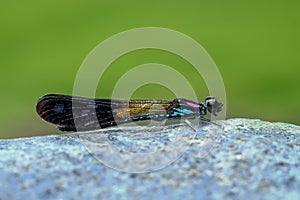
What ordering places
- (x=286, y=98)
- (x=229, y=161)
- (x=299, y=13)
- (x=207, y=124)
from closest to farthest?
(x=229, y=161) < (x=207, y=124) < (x=286, y=98) < (x=299, y=13)

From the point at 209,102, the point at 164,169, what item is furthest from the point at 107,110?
the point at 164,169

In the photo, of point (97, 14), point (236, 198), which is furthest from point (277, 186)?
point (97, 14)

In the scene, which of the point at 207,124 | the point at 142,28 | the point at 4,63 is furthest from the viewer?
the point at 142,28

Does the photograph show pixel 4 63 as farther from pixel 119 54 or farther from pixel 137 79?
pixel 137 79

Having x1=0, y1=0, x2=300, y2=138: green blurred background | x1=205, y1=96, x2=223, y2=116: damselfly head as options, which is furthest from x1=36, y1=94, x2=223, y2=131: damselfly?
x1=0, y1=0, x2=300, y2=138: green blurred background

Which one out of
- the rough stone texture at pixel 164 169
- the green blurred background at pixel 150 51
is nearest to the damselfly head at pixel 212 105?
the rough stone texture at pixel 164 169

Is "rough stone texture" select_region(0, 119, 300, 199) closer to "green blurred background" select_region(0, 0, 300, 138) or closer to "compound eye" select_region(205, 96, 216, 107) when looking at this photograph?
"compound eye" select_region(205, 96, 216, 107)

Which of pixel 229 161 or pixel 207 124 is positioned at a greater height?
pixel 207 124
